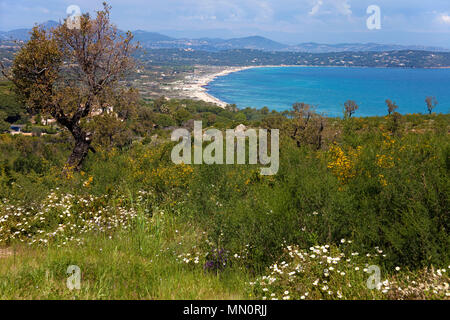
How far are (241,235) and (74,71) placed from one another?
34.1 ft

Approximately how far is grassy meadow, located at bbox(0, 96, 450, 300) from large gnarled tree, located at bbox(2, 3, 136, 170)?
3.84m

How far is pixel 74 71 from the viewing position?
12.4 meters

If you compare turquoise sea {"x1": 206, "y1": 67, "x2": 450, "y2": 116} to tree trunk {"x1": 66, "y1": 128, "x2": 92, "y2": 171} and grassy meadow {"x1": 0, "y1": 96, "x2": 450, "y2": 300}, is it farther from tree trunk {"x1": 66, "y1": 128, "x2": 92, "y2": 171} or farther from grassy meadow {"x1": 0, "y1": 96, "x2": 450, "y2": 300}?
grassy meadow {"x1": 0, "y1": 96, "x2": 450, "y2": 300}

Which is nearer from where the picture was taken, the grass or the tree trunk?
the grass

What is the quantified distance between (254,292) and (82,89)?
11.1 m

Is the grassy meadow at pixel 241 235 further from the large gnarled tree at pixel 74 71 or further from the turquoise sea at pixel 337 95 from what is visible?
the turquoise sea at pixel 337 95

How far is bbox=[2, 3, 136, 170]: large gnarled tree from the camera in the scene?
1135 centimetres

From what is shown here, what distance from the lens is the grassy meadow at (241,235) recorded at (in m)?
3.99

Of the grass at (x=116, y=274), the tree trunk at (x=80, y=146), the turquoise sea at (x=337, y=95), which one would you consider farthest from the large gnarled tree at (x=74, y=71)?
the turquoise sea at (x=337, y=95)

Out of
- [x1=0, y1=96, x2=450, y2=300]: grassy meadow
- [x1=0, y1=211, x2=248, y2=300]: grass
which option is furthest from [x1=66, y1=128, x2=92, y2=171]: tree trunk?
[x1=0, y1=211, x2=248, y2=300]: grass

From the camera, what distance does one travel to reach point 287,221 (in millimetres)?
5273

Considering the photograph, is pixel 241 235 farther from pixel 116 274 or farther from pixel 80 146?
pixel 80 146
